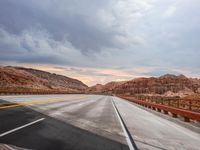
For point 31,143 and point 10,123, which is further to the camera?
point 10,123

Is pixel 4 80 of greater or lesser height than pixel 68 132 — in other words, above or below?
above

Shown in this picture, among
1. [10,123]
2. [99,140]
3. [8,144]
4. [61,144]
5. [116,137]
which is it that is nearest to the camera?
[8,144]

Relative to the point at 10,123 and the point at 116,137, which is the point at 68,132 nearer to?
the point at 116,137

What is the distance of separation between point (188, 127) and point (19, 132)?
9592 millimetres

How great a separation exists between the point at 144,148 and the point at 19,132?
12.3 ft

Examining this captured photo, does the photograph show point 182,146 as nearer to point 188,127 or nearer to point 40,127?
point 40,127

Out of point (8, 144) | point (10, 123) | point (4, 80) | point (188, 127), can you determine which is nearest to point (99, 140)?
point (8, 144)

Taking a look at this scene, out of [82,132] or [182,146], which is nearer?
[182,146]

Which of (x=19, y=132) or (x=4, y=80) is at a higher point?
(x=4, y=80)

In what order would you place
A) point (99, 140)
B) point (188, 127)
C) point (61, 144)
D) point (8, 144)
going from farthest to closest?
1. point (188, 127)
2. point (99, 140)
3. point (61, 144)
4. point (8, 144)

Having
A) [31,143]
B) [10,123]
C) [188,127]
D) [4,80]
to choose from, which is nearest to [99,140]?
[31,143]

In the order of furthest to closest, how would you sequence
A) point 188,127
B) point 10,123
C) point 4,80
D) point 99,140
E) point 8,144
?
1. point 4,80
2. point 188,127
3. point 10,123
4. point 99,140
5. point 8,144

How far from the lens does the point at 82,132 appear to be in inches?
421

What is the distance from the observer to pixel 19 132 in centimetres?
950
